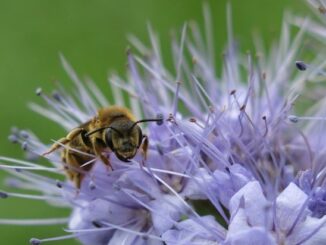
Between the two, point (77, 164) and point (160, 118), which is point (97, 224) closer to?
point (77, 164)

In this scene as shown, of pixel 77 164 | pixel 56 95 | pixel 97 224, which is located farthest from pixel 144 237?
pixel 56 95

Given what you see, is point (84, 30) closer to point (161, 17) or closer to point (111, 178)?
point (161, 17)

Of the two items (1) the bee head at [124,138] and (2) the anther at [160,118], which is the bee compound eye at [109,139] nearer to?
(1) the bee head at [124,138]

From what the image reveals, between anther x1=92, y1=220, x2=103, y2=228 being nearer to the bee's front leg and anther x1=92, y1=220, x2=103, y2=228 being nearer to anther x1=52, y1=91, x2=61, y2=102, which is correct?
the bee's front leg

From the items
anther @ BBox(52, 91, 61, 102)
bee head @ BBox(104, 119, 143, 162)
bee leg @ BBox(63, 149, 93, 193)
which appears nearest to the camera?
bee head @ BBox(104, 119, 143, 162)

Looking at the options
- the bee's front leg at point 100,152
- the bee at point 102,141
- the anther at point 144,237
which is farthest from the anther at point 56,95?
the anther at point 144,237

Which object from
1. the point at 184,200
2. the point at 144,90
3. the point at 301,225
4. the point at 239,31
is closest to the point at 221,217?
the point at 184,200

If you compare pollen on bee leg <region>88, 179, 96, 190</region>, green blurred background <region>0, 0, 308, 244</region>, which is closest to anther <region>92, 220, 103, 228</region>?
pollen on bee leg <region>88, 179, 96, 190</region>
